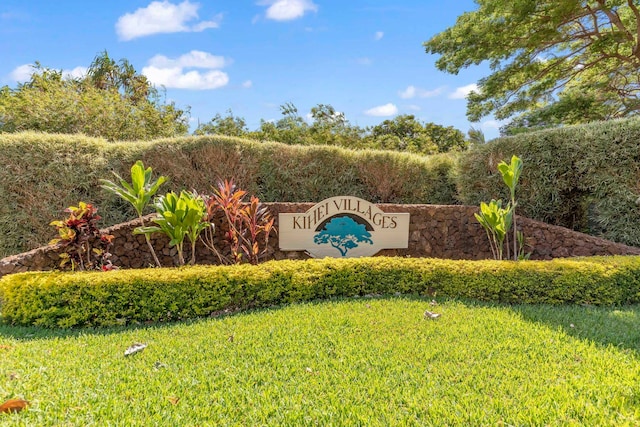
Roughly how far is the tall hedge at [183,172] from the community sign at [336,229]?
Answer: 152cm

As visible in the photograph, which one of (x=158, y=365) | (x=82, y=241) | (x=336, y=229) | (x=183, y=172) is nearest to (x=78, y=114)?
(x=183, y=172)

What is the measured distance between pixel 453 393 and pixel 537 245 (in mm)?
5159

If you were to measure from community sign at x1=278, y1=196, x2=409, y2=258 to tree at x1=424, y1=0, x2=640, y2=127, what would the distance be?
838 cm

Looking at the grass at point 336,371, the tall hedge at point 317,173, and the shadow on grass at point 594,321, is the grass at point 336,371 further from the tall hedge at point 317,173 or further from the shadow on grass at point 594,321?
the tall hedge at point 317,173

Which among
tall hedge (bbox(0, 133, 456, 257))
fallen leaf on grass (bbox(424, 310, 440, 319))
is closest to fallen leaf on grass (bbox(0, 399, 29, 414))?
fallen leaf on grass (bbox(424, 310, 440, 319))

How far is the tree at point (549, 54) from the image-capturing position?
11.5 metres

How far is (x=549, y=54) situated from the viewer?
44.7 feet

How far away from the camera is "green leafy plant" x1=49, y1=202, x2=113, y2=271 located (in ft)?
15.2

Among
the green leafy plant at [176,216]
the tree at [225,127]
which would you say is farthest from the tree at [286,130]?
the green leafy plant at [176,216]

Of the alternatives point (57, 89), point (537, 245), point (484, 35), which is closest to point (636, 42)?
point (484, 35)

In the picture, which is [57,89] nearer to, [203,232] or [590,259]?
[203,232]

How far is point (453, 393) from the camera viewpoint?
231cm

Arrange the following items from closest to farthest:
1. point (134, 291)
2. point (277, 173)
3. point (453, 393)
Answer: point (453, 393)
point (134, 291)
point (277, 173)

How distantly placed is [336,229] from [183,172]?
9.66 ft
